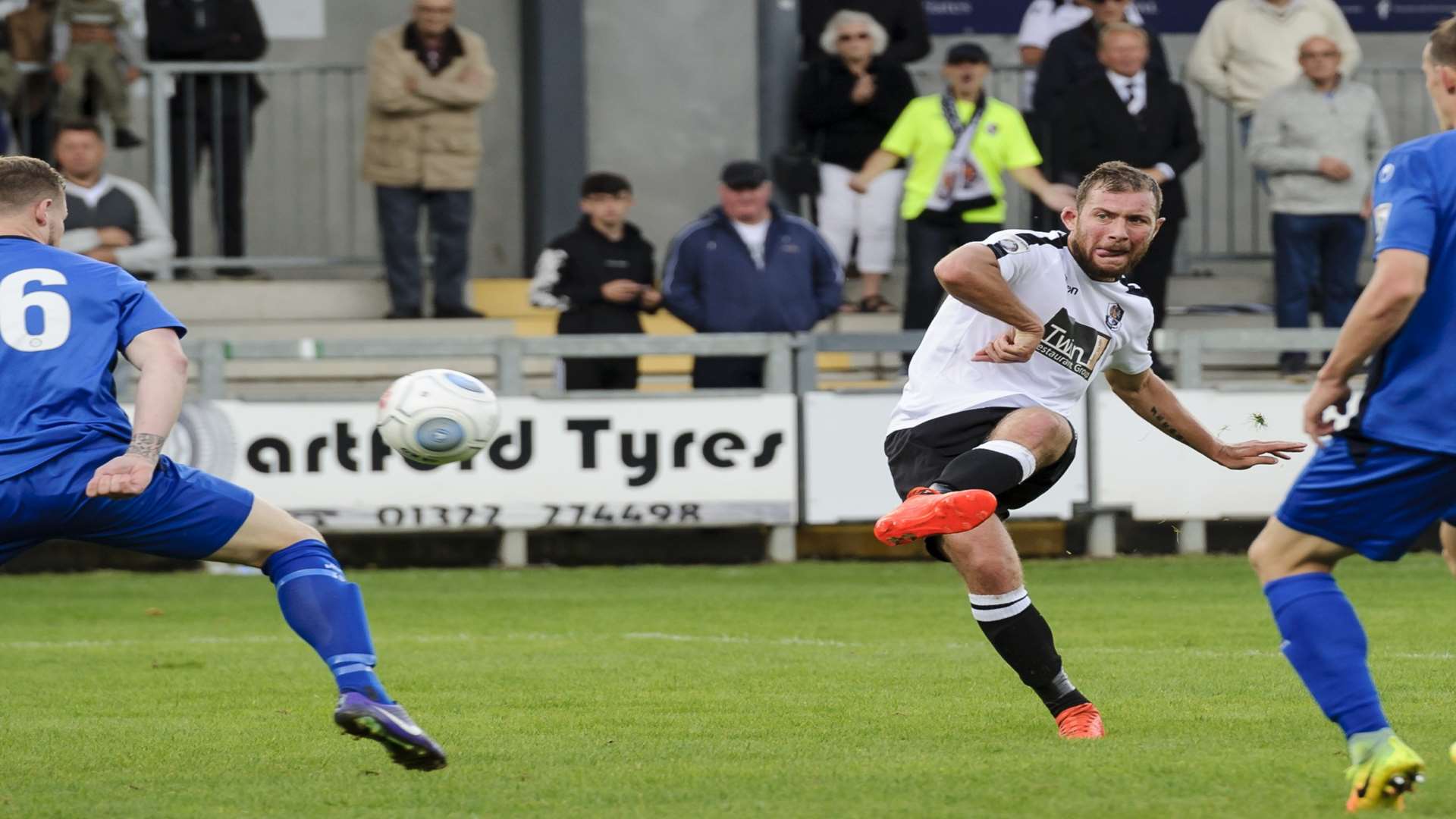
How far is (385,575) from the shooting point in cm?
1338

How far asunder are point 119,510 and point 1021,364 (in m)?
2.85

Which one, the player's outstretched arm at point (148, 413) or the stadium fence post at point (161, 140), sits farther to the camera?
the stadium fence post at point (161, 140)

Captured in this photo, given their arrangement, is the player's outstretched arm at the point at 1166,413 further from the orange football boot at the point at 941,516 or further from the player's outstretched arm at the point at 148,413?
the player's outstretched arm at the point at 148,413

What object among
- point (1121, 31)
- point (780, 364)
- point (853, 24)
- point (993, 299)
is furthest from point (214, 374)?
point (993, 299)

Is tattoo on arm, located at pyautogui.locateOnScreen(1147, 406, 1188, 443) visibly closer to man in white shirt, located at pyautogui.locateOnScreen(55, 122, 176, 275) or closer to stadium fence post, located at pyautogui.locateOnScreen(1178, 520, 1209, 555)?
stadium fence post, located at pyautogui.locateOnScreen(1178, 520, 1209, 555)

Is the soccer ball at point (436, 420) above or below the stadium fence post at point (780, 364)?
above

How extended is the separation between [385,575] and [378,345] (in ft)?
4.43

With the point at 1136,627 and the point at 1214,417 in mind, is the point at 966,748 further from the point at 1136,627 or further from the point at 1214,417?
the point at 1214,417

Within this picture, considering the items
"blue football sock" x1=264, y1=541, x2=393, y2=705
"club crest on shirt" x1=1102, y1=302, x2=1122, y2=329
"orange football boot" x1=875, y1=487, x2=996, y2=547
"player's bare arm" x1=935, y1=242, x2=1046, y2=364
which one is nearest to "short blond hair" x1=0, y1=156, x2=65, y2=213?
"blue football sock" x1=264, y1=541, x2=393, y2=705

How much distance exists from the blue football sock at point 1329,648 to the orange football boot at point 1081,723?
1.49 m

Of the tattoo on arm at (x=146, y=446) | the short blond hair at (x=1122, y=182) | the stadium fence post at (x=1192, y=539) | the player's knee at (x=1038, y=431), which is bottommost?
the stadium fence post at (x=1192, y=539)

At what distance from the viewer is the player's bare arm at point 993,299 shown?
22.4 ft

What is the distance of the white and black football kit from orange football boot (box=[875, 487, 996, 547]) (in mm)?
544

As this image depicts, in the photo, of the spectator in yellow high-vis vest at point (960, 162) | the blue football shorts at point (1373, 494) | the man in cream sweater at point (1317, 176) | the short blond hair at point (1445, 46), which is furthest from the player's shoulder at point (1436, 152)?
the man in cream sweater at point (1317, 176)
